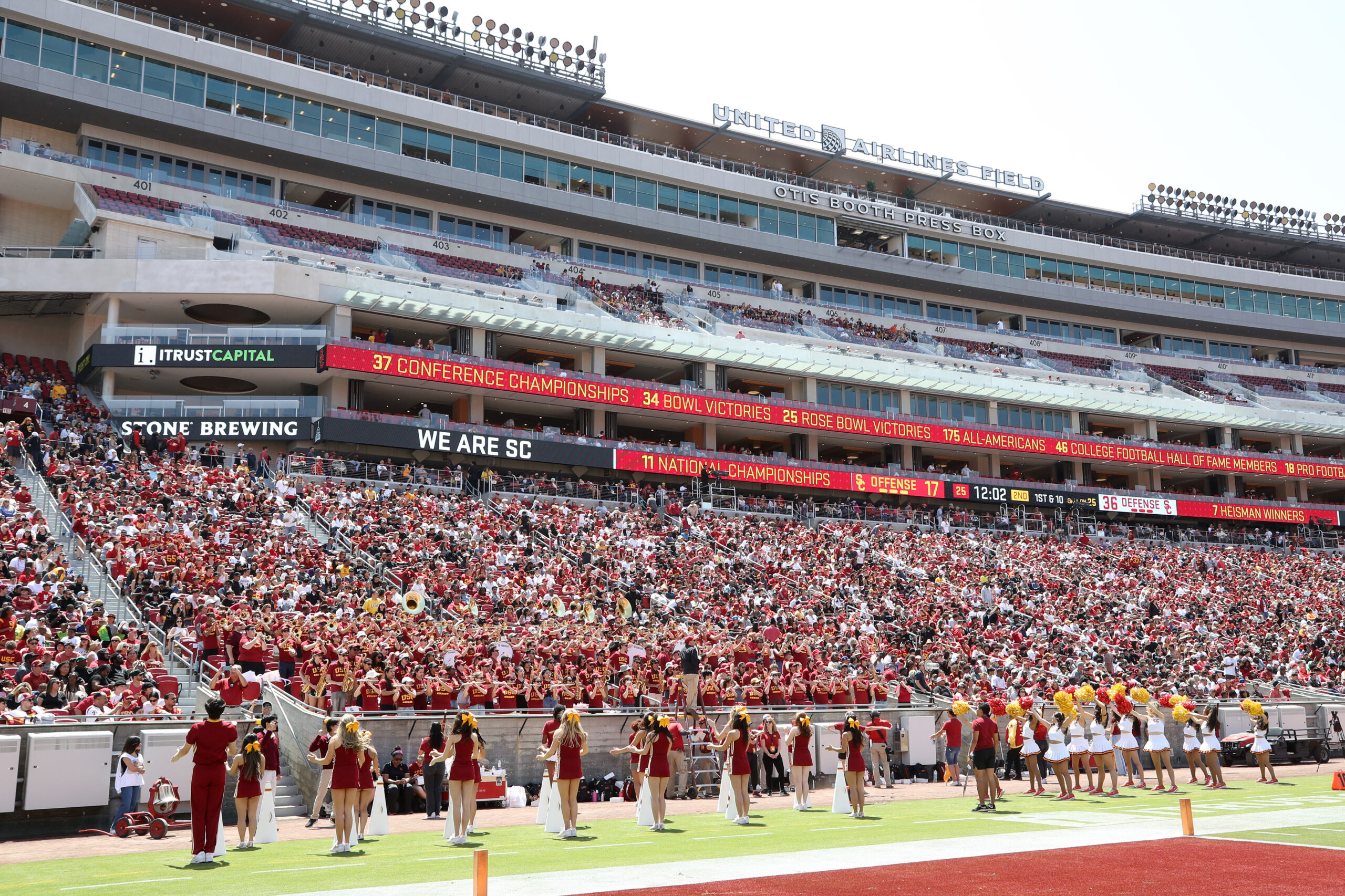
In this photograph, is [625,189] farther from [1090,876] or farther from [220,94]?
[1090,876]

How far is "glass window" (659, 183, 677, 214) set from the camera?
63000mm

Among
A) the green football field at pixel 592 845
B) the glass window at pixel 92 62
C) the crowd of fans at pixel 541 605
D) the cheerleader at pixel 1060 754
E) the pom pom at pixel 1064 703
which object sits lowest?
the green football field at pixel 592 845

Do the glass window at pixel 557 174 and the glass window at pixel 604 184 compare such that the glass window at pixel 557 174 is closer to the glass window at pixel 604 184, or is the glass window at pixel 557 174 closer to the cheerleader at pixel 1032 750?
the glass window at pixel 604 184

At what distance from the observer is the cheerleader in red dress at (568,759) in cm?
1541

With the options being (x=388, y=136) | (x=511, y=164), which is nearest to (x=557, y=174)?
(x=511, y=164)

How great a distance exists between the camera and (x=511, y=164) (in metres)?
58.2

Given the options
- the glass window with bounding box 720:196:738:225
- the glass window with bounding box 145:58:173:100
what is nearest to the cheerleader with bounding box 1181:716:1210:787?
the glass window with bounding box 720:196:738:225

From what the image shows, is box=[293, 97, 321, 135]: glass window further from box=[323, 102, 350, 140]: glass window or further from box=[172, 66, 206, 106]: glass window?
box=[172, 66, 206, 106]: glass window

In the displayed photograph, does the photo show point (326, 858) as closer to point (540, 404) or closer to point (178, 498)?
point (178, 498)

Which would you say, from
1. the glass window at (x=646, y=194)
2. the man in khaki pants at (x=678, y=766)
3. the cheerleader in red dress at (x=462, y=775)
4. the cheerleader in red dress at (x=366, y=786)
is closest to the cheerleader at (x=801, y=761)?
the man in khaki pants at (x=678, y=766)

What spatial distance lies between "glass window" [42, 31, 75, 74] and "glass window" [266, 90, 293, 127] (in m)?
8.19

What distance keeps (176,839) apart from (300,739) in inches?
128

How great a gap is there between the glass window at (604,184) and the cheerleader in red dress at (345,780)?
49.7 meters

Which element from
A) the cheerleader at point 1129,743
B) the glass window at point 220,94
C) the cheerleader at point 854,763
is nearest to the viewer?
the cheerleader at point 854,763
